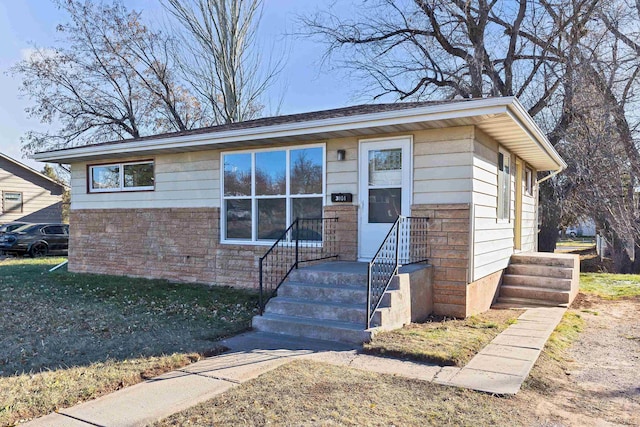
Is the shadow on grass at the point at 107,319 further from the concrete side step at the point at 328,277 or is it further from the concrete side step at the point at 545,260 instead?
the concrete side step at the point at 545,260

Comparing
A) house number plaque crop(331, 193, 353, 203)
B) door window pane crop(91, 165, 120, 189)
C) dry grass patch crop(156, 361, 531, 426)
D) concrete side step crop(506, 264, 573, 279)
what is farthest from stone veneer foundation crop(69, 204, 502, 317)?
dry grass patch crop(156, 361, 531, 426)

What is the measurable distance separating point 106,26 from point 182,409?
893 inches

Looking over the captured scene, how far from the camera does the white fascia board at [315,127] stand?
18.3 feet

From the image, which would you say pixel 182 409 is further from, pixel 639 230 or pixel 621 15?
pixel 621 15

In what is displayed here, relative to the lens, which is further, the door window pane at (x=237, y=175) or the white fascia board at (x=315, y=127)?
the door window pane at (x=237, y=175)

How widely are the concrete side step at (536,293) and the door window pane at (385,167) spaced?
3.13 metres

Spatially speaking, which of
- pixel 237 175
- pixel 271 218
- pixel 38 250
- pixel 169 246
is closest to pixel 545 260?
pixel 271 218

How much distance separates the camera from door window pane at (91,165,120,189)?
995 cm

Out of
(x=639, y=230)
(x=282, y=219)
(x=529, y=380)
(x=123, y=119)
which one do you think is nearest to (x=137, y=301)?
(x=282, y=219)

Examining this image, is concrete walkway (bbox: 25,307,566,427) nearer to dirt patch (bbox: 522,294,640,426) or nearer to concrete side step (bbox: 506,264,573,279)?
dirt patch (bbox: 522,294,640,426)

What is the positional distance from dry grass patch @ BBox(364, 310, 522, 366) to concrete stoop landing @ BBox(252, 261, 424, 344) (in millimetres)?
208

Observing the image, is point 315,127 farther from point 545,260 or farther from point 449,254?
point 545,260

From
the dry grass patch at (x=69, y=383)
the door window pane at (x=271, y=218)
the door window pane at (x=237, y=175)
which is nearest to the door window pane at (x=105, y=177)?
the door window pane at (x=237, y=175)

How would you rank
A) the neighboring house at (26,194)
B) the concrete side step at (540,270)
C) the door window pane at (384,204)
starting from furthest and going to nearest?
the neighboring house at (26,194), the concrete side step at (540,270), the door window pane at (384,204)
